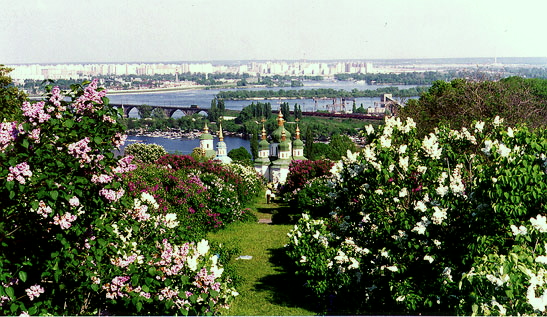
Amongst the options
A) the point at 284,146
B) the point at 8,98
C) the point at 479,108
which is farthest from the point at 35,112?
the point at 284,146

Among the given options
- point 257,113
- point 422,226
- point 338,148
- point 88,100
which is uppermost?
point 88,100

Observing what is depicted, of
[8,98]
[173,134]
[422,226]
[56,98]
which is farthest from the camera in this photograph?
[173,134]

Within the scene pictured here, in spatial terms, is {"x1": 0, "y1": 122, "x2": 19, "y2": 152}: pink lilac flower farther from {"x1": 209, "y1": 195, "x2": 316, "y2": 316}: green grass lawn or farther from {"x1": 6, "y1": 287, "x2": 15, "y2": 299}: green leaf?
{"x1": 209, "y1": 195, "x2": 316, "y2": 316}: green grass lawn

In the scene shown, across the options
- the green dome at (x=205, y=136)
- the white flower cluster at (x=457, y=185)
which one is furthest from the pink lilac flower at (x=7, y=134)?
the green dome at (x=205, y=136)

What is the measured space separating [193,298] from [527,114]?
69.6 feet

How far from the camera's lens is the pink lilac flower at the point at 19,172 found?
5637 mm

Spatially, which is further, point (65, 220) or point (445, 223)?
point (445, 223)

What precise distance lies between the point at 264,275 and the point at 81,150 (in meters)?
9.10

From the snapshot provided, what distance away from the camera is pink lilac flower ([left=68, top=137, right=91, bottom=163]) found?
5844 millimetres

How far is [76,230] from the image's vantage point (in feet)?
19.6

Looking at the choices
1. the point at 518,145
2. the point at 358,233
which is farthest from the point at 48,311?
the point at 518,145

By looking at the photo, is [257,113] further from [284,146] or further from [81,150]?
[81,150]

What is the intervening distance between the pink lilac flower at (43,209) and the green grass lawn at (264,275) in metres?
5.71

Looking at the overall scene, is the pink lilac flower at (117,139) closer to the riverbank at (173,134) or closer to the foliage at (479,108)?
the foliage at (479,108)
